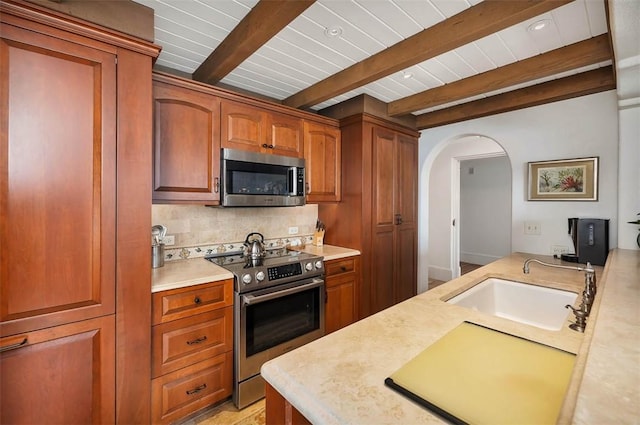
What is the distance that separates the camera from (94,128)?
4.58 feet

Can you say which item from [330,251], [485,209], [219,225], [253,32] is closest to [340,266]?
[330,251]

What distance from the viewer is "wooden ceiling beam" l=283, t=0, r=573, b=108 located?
1.32 meters

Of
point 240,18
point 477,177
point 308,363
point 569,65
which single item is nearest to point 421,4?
point 240,18

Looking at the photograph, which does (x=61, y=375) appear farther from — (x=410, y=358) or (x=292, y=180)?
(x=292, y=180)

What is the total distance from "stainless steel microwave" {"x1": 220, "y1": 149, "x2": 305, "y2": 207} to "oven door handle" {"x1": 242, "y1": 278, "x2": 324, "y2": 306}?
0.68 metres

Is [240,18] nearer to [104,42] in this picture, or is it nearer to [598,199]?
[104,42]

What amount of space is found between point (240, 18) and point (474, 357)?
6.05 feet

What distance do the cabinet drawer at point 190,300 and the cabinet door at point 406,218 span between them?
1928 mm

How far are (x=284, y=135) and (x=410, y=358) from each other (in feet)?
6.72

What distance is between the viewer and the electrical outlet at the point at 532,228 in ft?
8.87

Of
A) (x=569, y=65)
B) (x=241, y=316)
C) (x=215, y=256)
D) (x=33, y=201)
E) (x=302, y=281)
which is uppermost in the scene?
(x=569, y=65)

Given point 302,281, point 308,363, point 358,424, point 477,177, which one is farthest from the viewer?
point 477,177

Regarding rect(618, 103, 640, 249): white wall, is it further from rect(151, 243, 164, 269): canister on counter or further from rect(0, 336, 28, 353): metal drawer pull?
rect(0, 336, 28, 353): metal drawer pull

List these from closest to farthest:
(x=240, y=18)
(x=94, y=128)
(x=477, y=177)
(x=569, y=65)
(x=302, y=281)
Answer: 1. (x=94, y=128)
2. (x=240, y=18)
3. (x=569, y=65)
4. (x=302, y=281)
5. (x=477, y=177)
